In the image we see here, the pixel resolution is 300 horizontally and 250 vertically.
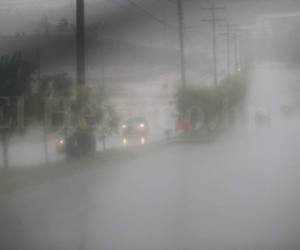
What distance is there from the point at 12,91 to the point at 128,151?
743 cm

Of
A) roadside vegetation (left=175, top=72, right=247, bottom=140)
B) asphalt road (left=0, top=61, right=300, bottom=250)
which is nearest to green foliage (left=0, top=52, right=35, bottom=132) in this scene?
asphalt road (left=0, top=61, right=300, bottom=250)

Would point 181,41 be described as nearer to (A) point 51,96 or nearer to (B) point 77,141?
(B) point 77,141

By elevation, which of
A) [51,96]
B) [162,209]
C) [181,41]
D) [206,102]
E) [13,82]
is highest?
[181,41]

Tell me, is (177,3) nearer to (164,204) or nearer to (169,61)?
(169,61)

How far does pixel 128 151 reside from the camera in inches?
989

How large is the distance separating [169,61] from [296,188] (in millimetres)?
37286

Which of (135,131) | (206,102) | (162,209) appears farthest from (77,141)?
(206,102)

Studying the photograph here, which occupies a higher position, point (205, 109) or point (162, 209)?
point (205, 109)

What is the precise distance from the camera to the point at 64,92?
21109mm

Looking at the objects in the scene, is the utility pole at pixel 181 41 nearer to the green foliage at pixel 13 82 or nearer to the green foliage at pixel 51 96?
the green foliage at pixel 51 96

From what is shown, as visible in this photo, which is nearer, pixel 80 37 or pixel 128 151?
pixel 80 37

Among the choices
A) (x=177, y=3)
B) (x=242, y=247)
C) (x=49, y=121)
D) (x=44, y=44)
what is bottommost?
(x=242, y=247)

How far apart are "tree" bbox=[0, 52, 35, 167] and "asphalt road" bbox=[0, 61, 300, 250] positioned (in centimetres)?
193

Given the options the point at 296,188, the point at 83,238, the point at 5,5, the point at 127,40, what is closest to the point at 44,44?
the point at 5,5
